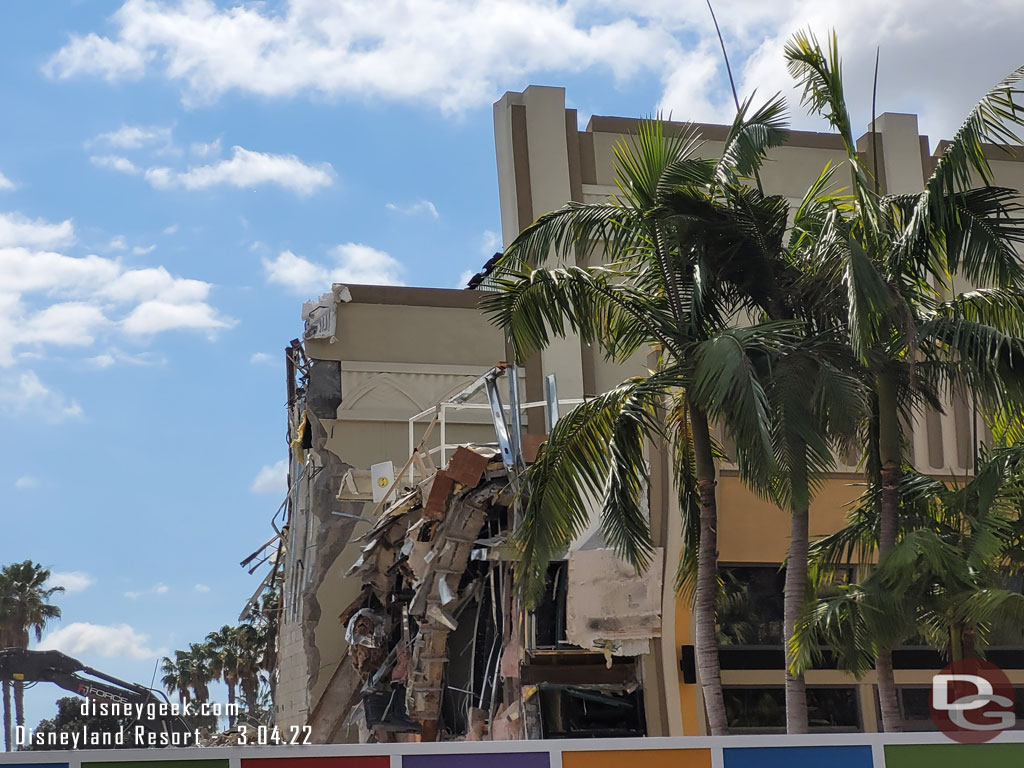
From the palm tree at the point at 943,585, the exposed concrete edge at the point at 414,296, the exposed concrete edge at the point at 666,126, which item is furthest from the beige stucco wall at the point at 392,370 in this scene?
the palm tree at the point at 943,585

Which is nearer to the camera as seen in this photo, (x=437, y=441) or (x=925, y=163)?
(x=437, y=441)

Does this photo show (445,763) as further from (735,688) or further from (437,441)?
(437,441)

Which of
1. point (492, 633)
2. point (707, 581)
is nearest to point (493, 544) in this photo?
point (492, 633)

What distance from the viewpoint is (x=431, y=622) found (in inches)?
716

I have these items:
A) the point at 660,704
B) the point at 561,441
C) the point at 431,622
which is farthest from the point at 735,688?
the point at 561,441

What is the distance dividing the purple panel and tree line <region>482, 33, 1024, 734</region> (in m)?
5.37

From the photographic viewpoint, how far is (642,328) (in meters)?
13.1

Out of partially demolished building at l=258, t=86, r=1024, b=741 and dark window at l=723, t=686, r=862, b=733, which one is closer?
partially demolished building at l=258, t=86, r=1024, b=741

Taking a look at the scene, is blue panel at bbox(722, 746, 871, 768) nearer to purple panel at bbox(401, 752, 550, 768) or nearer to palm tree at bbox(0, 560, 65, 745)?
purple panel at bbox(401, 752, 550, 768)

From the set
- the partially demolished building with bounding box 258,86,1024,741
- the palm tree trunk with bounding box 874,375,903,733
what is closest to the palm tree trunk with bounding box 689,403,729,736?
the palm tree trunk with bounding box 874,375,903,733

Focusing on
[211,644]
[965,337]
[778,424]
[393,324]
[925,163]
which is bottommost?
[211,644]

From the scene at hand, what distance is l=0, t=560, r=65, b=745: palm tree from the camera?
46.5 metres

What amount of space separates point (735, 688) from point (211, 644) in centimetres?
3801

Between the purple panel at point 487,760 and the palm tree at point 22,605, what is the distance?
4418 cm
